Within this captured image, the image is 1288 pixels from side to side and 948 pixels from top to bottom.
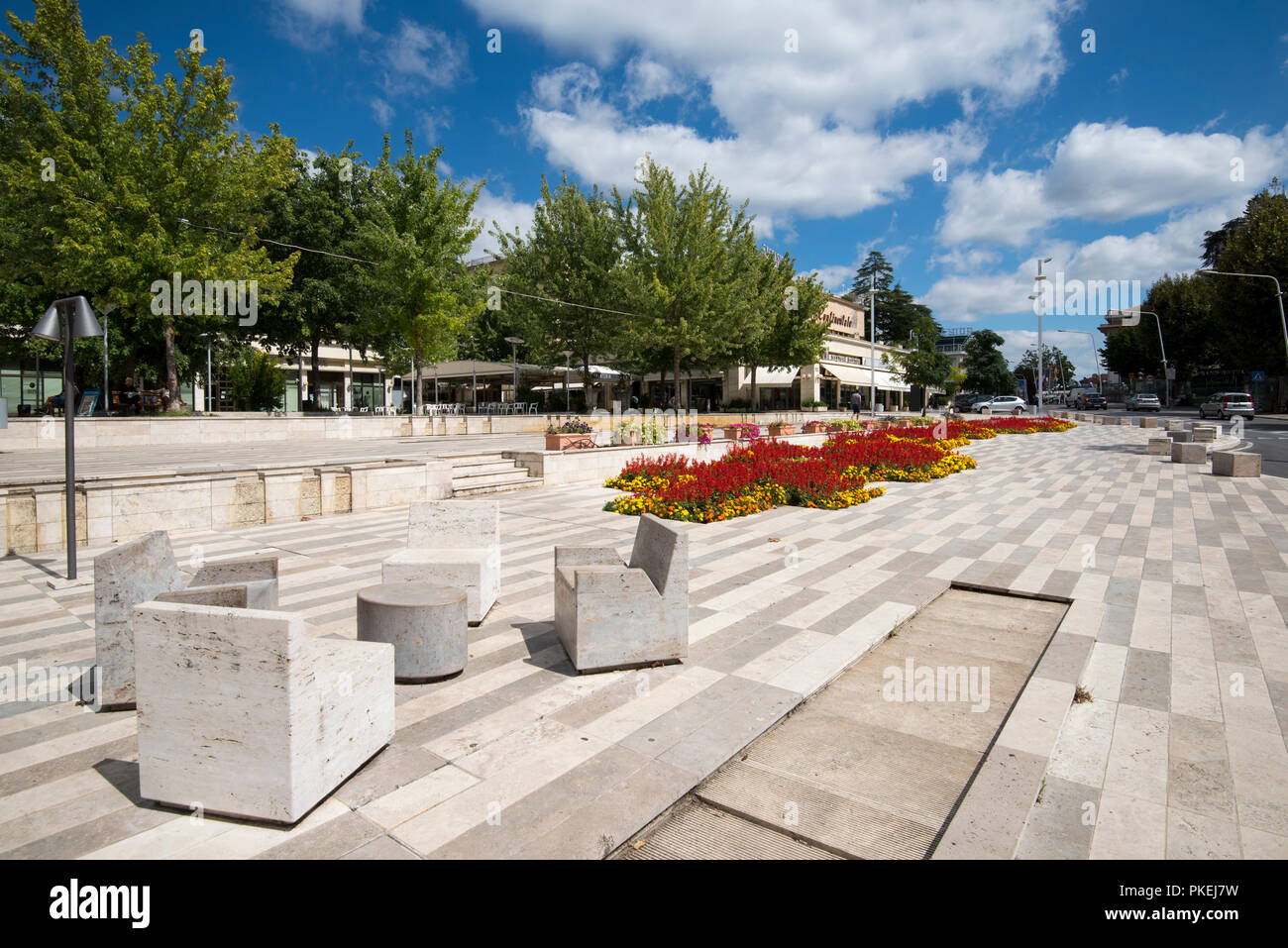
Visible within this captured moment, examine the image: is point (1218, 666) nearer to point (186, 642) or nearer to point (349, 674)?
A: point (349, 674)

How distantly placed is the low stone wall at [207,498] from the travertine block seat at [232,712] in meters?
7.27

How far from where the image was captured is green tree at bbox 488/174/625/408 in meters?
32.2

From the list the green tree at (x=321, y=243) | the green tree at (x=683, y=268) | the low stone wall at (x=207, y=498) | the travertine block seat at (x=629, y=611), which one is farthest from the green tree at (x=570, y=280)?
the travertine block seat at (x=629, y=611)

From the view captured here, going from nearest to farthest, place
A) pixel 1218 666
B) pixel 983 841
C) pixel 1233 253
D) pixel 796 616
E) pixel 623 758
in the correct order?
pixel 983 841, pixel 623 758, pixel 1218 666, pixel 796 616, pixel 1233 253

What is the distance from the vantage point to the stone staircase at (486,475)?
13.3 metres

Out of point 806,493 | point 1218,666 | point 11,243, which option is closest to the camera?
point 1218,666

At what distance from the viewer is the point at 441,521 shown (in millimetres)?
6230

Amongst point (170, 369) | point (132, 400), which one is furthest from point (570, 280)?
point (132, 400)

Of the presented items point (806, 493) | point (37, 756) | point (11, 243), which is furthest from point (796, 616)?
point (11, 243)

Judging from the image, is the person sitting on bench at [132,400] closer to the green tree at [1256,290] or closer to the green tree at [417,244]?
the green tree at [417,244]

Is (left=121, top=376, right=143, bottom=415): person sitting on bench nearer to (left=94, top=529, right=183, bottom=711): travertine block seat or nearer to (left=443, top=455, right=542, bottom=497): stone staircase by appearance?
(left=443, top=455, right=542, bottom=497): stone staircase

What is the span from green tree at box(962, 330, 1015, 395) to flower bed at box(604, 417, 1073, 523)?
8950 centimetres
